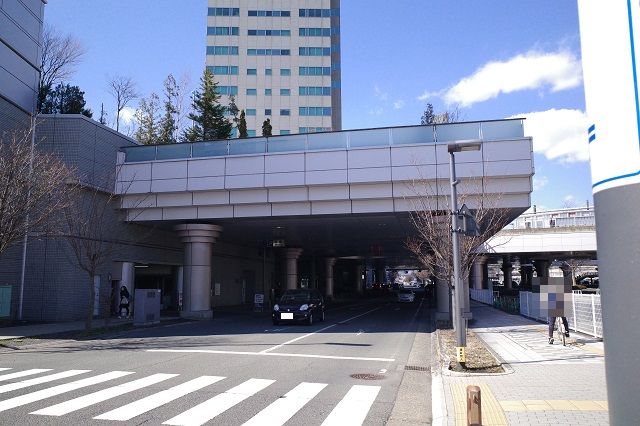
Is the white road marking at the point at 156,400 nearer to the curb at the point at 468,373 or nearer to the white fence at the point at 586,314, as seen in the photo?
the curb at the point at 468,373

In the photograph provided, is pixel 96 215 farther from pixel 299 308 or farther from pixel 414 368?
pixel 414 368

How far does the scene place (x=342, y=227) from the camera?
32.1 m

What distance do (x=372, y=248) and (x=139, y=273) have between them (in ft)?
72.8

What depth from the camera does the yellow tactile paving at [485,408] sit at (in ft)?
21.9

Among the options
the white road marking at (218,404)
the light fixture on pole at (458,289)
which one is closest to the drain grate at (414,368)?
the light fixture on pole at (458,289)

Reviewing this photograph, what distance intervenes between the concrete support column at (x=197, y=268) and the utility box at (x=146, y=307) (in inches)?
171

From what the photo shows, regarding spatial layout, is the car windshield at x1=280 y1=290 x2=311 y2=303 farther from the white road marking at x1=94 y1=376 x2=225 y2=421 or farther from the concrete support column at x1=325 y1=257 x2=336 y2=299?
the concrete support column at x1=325 y1=257 x2=336 y2=299

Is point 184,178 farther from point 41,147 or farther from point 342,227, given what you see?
point 342,227

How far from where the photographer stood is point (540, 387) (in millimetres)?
8820

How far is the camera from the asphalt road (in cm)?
725

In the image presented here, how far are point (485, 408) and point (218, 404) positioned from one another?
3.98m

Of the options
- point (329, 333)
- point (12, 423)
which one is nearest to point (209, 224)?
point (329, 333)

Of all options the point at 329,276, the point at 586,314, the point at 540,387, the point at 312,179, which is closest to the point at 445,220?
the point at 586,314

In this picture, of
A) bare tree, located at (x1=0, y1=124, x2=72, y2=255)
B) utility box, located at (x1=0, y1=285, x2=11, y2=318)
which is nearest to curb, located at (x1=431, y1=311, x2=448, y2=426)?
bare tree, located at (x1=0, y1=124, x2=72, y2=255)
